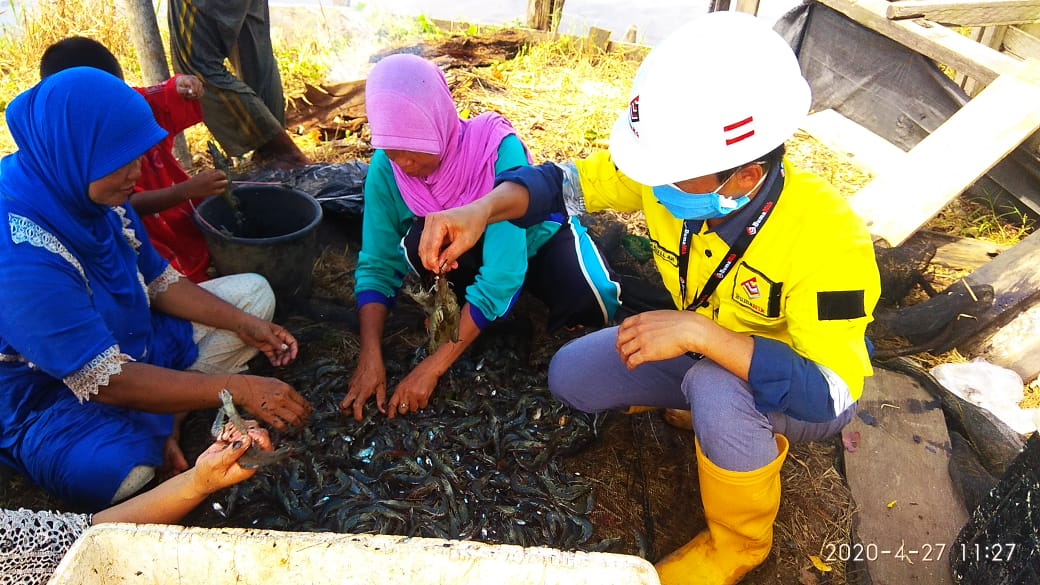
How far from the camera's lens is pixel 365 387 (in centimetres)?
341

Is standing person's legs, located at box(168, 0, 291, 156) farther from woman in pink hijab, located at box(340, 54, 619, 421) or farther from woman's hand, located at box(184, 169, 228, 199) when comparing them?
woman in pink hijab, located at box(340, 54, 619, 421)

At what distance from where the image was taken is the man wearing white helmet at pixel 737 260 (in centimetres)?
215

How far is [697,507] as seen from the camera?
10.4ft

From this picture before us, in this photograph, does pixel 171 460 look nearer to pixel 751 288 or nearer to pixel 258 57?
pixel 751 288

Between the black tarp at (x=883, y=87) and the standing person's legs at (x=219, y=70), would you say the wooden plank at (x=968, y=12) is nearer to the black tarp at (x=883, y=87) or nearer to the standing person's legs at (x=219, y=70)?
the black tarp at (x=883, y=87)

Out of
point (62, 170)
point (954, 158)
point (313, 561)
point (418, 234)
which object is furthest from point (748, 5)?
Answer: point (313, 561)

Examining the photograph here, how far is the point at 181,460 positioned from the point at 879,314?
3851mm

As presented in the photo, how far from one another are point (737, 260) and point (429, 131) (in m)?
1.54

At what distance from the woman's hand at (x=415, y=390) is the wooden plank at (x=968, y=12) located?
5184 millimetres

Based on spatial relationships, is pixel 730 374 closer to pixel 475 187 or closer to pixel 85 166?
pixel 475 187

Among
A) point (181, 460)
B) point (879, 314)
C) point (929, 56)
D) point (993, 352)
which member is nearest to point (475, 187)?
point (181, 460)

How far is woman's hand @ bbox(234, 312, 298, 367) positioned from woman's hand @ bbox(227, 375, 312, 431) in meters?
0.49

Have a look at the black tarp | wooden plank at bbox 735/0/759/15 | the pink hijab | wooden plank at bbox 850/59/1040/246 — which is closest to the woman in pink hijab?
the pink hijab

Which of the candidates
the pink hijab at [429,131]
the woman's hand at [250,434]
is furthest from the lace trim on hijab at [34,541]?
the pink hijab at [429,131]
